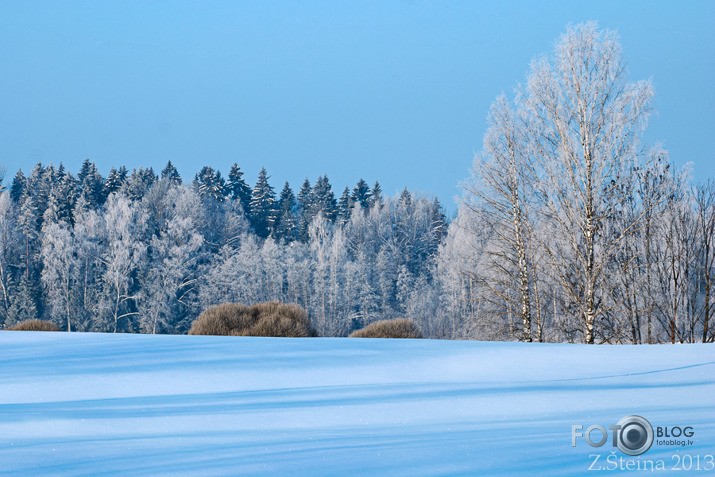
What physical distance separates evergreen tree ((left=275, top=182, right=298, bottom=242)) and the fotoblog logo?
45027 mm

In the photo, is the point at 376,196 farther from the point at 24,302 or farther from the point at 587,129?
the point at 587,129

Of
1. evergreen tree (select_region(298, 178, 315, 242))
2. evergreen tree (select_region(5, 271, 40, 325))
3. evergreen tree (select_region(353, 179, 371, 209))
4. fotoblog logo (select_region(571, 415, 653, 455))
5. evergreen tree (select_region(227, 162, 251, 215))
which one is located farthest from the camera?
evergreen tree (select_region(353, 179, 371, 209))

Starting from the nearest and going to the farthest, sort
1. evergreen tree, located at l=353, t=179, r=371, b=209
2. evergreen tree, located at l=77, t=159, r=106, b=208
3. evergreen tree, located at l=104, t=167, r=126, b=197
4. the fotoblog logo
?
the fotoblog logo < evergreen tree, located at l=77, t=159, r=106, b=208 < evergreen tree, located at l=104, t=167, r=126, b=197 < evergreen tree, located at l=353, t=179, r=371, b=209

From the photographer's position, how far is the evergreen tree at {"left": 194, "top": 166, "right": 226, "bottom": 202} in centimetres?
4944

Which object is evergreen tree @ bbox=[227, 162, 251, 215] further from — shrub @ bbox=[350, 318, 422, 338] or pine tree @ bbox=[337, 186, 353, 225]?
shrub @ bbox=[350, 318, 422, 338]

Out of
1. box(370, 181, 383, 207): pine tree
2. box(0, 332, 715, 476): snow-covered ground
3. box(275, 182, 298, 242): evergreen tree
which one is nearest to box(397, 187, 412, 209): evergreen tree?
box(370, 181, 383, 207): pine tree

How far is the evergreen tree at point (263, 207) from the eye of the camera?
167ft

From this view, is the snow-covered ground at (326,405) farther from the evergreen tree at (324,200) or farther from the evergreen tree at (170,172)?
the evergreen tree at (324,200)

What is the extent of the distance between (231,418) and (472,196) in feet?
29.7

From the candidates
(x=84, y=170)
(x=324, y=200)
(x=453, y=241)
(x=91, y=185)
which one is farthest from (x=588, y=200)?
(x=84, y=170)

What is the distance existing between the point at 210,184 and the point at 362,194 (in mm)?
14306

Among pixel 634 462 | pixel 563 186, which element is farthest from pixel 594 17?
pixel 634 462

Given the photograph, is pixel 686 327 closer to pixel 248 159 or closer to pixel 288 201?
pixel 288 201

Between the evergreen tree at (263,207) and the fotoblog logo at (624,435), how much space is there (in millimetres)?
48336
